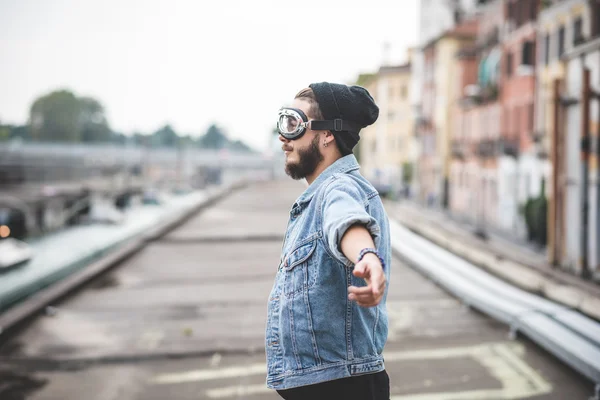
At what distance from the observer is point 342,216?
1.81 metres

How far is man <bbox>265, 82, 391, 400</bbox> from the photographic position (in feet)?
6.71

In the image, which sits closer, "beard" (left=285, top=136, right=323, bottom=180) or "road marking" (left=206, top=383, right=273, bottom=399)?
"beard" (left=285, top=136, right=323, bottom=180)

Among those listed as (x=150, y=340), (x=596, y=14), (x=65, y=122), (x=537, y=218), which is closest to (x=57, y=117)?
(x=65, y=122)

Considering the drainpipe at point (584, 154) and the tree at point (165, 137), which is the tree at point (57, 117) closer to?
the tree at point (165, 137)

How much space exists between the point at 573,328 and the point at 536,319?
44cm

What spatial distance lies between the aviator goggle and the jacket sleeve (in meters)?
0.27

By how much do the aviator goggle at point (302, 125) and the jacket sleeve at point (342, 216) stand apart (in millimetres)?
267

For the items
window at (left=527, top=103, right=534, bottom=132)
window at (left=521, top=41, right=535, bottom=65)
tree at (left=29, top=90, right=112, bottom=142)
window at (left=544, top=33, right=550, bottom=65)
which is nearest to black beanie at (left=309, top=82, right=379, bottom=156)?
window at (left=544, top=33, right=550, bottom=65)

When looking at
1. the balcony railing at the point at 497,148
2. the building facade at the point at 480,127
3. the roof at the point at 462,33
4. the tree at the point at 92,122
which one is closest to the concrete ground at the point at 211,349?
the balcony railing at the point at 497,148

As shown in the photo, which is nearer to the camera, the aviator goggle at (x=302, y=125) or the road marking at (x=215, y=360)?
the aviator goggle at (x=302, y=125)

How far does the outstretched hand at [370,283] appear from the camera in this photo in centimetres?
158

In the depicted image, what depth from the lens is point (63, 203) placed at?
251ft

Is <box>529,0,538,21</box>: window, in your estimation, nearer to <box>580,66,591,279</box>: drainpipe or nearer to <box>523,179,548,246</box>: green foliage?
<box>523,179,548,246</box>: green foliage

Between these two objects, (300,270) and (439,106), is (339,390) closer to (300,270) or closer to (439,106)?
(300,270)
